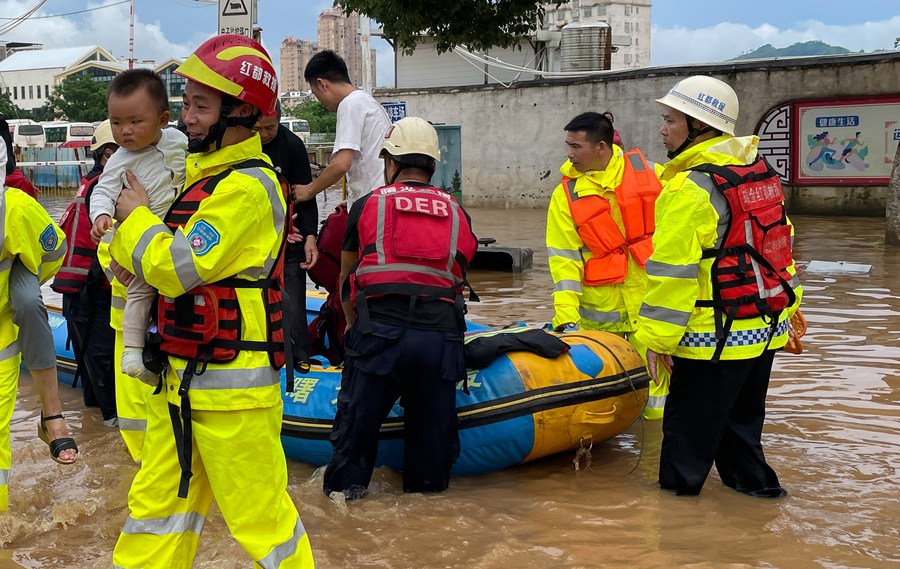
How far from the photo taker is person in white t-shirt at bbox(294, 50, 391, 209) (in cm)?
567

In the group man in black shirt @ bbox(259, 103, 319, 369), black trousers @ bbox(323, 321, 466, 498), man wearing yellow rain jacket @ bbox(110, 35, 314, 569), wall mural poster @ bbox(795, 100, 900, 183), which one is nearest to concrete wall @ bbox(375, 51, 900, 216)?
wall mural poster @ bbox(795, 100, 900, 183)

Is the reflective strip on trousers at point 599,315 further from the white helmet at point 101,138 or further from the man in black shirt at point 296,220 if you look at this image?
the white helmet at point 101,138

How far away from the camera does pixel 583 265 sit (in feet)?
19.2

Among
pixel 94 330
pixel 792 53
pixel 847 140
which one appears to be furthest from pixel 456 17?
pixel 792 53

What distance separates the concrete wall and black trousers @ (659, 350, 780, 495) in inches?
559

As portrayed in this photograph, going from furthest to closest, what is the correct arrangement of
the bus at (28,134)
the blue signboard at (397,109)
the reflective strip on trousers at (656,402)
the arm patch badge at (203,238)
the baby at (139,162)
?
the bus at (28,134) < the blue signboard at (397,109) < the reflective strip on trousers at (656,402) < the baby at (139,162) < the arm patch badge at (203,238)

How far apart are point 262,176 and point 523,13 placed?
11.0m

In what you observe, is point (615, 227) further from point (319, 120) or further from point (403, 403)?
point (319, 120)

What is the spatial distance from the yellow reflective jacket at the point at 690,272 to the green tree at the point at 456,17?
896 centimetres

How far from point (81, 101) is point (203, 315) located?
62854 millimetres

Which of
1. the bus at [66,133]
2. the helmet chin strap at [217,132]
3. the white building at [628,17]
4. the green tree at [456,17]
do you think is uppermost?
the white building at [628,17]

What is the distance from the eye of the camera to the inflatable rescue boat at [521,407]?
4.98 meters

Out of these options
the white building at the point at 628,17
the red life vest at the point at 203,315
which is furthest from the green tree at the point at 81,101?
the white building at the point at 628,17

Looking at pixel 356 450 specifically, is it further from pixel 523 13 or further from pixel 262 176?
pixel 523 13
